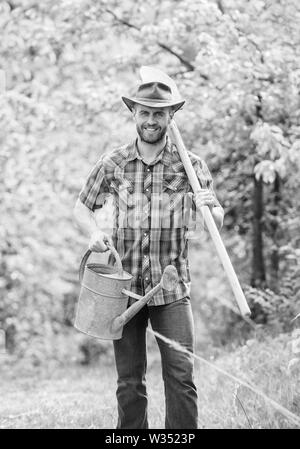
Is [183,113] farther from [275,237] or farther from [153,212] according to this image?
[153,212]

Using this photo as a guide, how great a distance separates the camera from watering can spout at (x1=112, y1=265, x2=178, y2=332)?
3254mm

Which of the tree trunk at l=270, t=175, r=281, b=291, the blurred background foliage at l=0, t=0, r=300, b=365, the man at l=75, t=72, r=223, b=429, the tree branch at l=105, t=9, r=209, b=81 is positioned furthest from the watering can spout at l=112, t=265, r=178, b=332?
the tree branch at l=105, t=9, r=209, b=81

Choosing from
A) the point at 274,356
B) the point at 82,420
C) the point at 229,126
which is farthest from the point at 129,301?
the point at 229,126

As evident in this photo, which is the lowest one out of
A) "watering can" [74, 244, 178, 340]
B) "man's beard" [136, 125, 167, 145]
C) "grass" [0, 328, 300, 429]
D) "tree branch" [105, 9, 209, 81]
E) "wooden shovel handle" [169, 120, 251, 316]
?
"grass" [0, 328, 300, 429]

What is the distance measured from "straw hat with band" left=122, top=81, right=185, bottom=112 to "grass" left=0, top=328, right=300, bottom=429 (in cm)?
125

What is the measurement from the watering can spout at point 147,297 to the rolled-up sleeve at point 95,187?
0.54 metres

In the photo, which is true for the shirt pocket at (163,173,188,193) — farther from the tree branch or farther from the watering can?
the tree branch

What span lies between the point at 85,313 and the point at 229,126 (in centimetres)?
359

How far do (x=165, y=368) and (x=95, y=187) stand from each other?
2.92 ft

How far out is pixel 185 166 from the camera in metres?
3.43

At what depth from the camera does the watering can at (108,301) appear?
3314 mm

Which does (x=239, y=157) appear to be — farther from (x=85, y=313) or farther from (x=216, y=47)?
(x=85, y=313)

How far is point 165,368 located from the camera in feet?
11.2

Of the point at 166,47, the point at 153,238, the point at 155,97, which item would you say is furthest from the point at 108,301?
the point at 166,47
